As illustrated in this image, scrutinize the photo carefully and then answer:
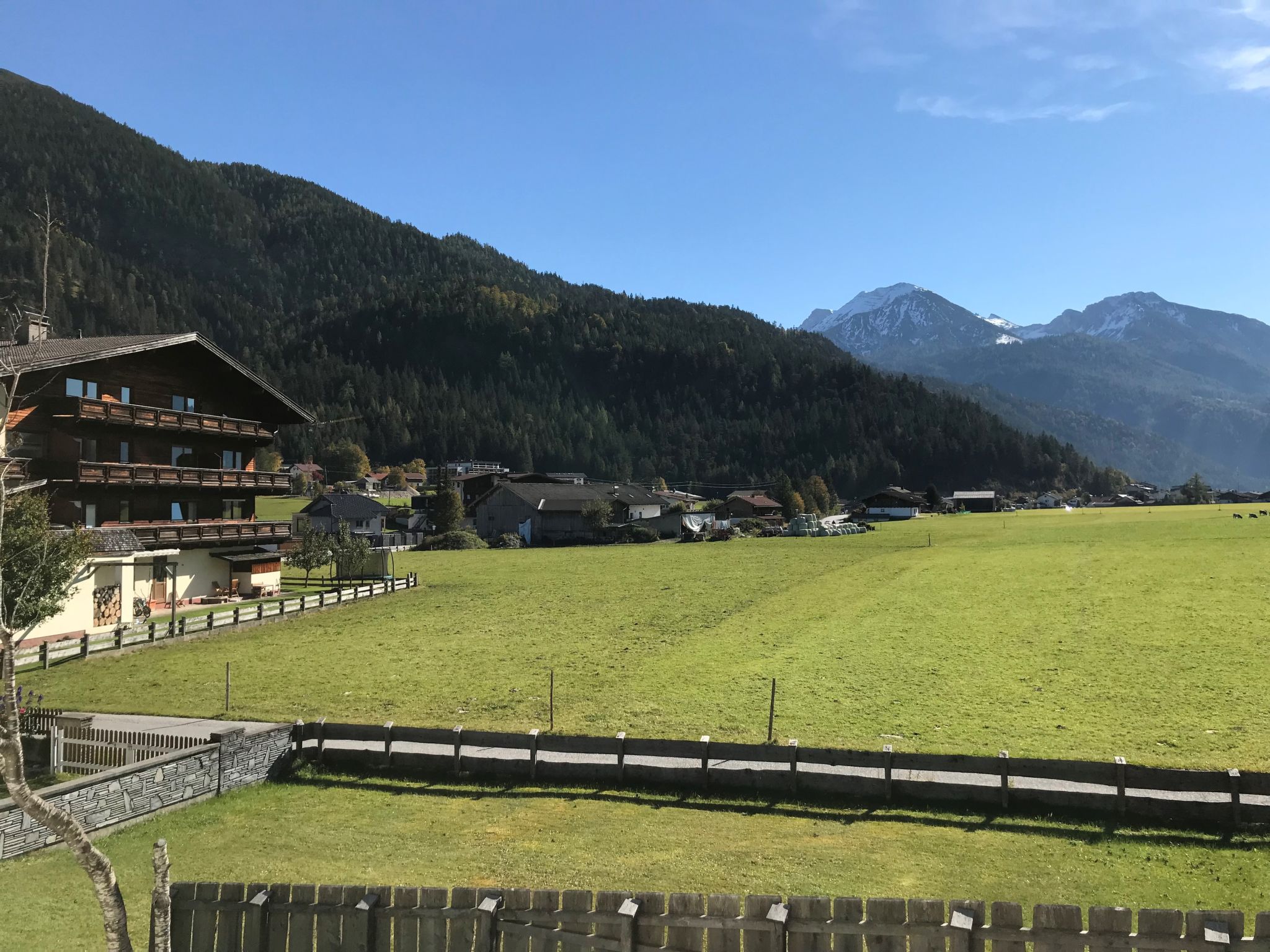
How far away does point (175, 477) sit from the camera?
45.2 meters

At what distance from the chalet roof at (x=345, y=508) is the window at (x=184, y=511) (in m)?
52.9

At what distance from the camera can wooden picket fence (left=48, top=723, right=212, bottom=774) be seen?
17375 millimetres

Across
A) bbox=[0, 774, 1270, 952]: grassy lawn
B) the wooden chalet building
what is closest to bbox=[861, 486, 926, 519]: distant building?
the wooden chalet building

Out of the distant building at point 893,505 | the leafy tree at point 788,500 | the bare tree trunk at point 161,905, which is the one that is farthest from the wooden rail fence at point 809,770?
the distant building at point 893,505

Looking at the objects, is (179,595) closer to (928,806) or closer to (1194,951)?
(928,806)

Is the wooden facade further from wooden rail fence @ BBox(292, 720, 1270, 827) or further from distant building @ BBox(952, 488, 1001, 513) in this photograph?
distant building @ BBox(952, 488, 1001, 513)

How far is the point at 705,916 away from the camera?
776 cm

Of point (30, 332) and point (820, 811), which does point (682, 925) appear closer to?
point (820, 811)

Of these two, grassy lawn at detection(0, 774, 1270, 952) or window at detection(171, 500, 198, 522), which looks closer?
grassy lawn at detection(0, 774, 1270, 952)

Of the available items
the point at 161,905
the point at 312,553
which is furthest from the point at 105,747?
the point at 312,553

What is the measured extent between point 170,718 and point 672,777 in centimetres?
1453

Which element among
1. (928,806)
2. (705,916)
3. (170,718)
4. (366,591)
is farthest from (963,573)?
(705,916)

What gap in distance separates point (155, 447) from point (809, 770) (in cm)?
4411

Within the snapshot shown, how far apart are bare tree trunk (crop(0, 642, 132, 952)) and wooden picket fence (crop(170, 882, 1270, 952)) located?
1.81 metres
